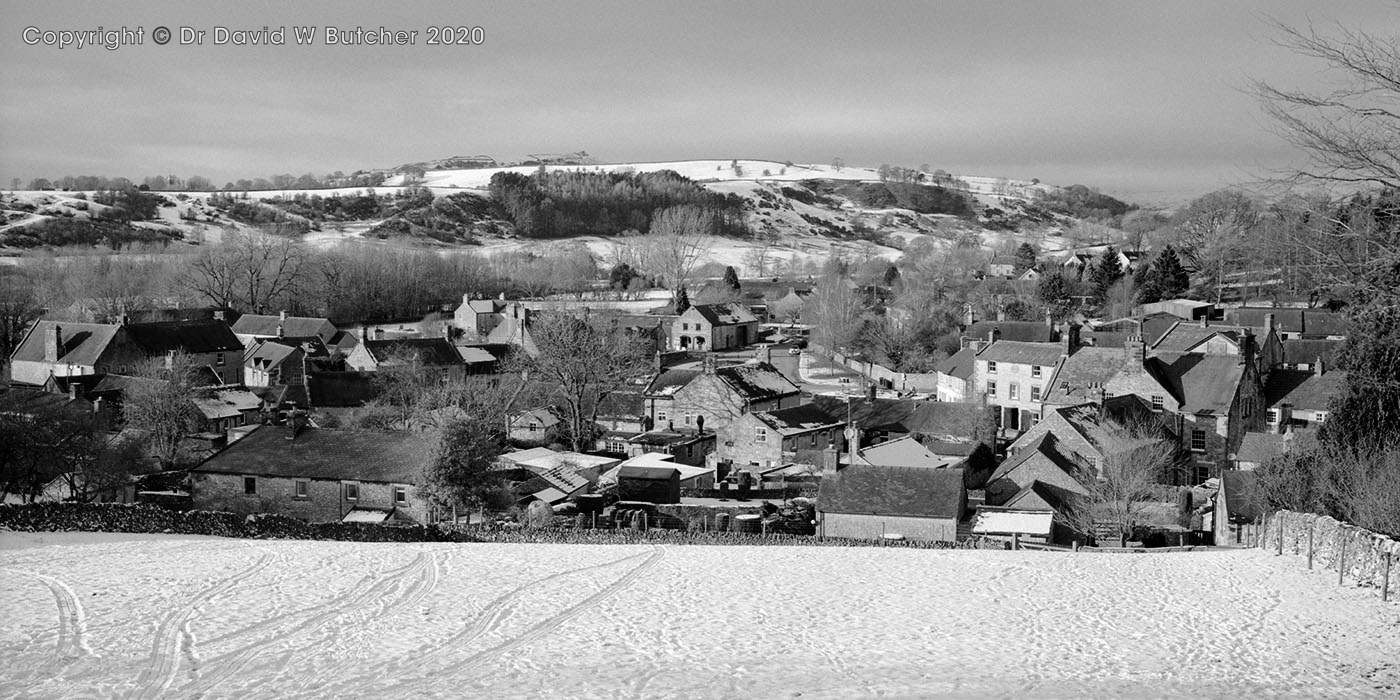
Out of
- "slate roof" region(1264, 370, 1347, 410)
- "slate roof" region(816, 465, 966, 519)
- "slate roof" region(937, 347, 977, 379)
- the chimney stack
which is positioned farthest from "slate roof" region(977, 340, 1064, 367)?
the chimney stack

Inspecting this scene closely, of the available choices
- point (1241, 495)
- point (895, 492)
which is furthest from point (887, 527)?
point (1241, 495)

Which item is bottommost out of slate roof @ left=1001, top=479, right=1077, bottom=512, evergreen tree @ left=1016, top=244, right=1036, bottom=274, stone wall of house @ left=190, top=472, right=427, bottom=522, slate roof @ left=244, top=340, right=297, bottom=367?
stone wall of house @ left=190, top=472, right=427, bottom=522

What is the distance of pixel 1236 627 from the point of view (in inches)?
694

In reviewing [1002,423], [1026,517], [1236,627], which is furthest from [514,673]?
[1002,423]

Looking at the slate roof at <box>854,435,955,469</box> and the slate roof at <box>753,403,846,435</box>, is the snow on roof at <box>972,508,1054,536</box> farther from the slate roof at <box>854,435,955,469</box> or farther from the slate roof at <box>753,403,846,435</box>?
the slate roof at <box>753,403,846,435</box>

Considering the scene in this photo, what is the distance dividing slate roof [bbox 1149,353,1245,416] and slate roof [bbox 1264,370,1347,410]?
3270 millimetres

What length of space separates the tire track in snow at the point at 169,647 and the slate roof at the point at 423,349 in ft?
146

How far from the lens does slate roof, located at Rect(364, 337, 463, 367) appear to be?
64.6 meters

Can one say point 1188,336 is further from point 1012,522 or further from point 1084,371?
point 1012,522

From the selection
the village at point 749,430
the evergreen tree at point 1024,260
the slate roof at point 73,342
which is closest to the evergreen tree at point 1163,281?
the village at point 749,430

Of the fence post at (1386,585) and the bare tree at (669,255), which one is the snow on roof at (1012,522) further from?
the bare tree at (669,255)

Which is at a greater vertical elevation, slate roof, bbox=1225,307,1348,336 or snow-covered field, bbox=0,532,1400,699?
slate roof, bbox=1225,307,1348,336

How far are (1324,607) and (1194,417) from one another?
30019mm

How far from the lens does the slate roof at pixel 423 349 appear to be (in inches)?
2542
